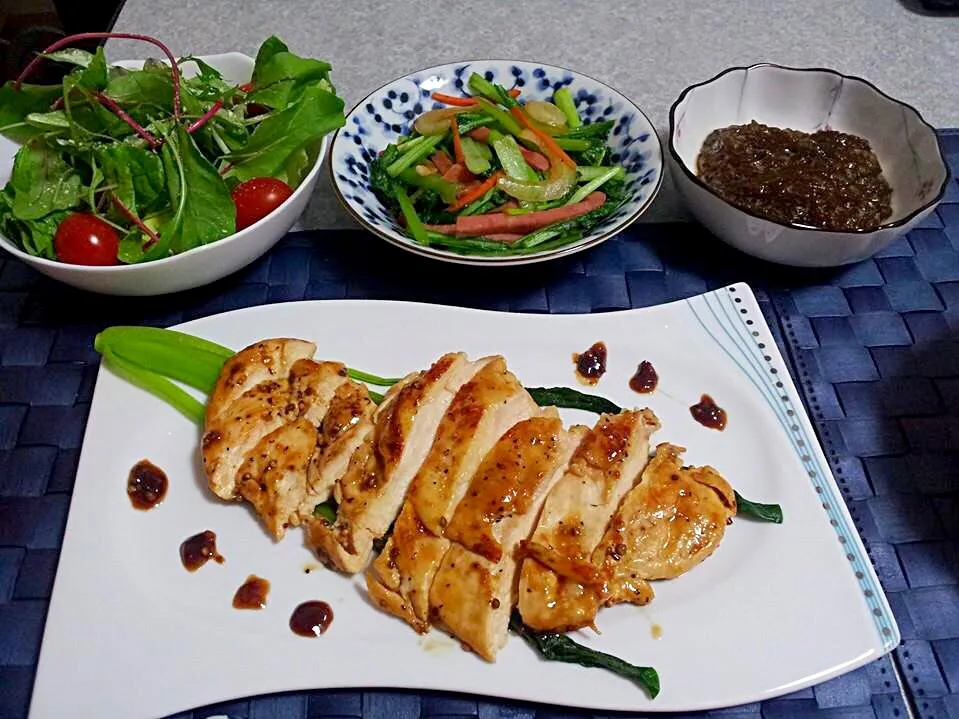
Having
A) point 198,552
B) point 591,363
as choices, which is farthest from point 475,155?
point 198,552

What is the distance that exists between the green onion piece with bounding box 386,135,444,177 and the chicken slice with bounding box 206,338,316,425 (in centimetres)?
98

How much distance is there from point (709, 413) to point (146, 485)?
1.80m

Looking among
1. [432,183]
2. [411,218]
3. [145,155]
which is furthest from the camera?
[432,183]

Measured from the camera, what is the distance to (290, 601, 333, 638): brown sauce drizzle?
2117 millimetres

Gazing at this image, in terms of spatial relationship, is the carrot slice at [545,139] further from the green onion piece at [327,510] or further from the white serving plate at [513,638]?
the green onion piece at [327,510]

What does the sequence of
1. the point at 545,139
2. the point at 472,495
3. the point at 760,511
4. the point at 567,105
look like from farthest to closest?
1. the point at 567,105
2. the point at 545,139
3. the point at 760,511
4. the point at 472,495

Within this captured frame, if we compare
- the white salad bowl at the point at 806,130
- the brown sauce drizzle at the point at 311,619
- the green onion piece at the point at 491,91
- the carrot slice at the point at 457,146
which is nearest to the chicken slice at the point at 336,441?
the brown sauce drizzle at the point at 311,619

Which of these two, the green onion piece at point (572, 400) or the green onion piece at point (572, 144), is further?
the green onion piece at point (572, 144)

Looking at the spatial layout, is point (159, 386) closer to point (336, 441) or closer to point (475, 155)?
point (336, 441)

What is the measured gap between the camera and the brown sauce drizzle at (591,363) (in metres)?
2.65

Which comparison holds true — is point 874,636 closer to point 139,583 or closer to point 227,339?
point 139,583

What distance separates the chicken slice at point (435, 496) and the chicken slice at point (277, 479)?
1.00 ft

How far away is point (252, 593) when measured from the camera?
220 cm

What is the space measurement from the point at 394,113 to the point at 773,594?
8.01 ft
